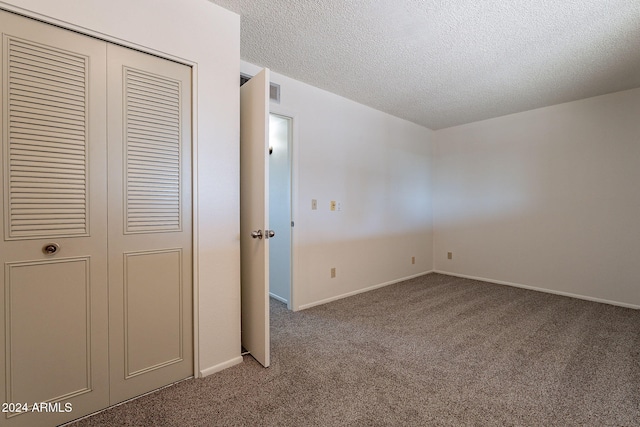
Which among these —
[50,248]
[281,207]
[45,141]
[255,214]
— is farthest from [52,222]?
[281,207]

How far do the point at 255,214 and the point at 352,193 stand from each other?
184 cm

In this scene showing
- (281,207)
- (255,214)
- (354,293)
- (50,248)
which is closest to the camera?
(50,248)

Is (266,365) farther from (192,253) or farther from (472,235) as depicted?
(472,235)

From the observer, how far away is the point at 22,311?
1.34m

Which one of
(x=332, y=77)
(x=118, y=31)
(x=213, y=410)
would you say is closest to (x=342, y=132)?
(x=332, y=77)

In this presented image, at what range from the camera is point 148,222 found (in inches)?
66.1

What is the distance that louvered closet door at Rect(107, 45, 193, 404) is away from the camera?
1.58 m

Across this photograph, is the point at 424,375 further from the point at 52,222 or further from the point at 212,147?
the point at 52,222

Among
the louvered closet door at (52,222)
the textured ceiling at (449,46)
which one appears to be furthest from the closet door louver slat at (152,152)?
the textured ceiling at (449,46)

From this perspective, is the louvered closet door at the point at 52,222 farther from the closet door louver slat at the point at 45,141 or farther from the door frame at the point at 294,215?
the door frame at the point at 294,215

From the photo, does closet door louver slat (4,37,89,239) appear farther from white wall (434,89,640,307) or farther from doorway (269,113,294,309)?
white wall (434,89,640,307)

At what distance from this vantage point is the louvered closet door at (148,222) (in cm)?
158

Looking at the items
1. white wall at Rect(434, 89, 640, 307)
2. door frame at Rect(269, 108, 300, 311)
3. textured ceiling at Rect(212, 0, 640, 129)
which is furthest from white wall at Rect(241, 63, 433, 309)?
white wall at Rect(434, 89, 640, 307)

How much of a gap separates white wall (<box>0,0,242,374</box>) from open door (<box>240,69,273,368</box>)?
12 cm
